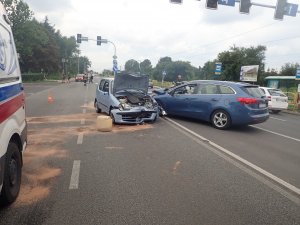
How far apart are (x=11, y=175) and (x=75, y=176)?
1.32 metres

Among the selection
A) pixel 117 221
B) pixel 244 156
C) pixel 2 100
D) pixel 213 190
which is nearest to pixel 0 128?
pixel 2 100

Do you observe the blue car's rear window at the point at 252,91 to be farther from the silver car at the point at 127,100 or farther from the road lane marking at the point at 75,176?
the road lane marking at the point at 75,176

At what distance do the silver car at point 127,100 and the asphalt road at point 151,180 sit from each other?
1402 millimetres

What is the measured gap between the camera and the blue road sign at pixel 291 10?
1739cm

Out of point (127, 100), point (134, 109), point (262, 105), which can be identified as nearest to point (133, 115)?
point (134, 109)

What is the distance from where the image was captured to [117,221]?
4000 mm

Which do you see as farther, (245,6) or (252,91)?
(245,6)

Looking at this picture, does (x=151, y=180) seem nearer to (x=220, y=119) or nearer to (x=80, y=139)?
(x=80, y=139)

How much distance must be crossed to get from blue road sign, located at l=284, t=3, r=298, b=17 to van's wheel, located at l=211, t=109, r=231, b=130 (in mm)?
9319

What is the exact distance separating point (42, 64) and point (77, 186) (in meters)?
68.0

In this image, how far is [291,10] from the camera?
57.4ft

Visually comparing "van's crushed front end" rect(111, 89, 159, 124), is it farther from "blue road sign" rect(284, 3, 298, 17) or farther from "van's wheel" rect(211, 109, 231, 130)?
"blue road sign" rect(284, 3, 298, 17)

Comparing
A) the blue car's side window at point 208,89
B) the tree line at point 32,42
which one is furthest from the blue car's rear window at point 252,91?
the tree line at point 32,42

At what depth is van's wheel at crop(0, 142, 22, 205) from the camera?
165 inches
